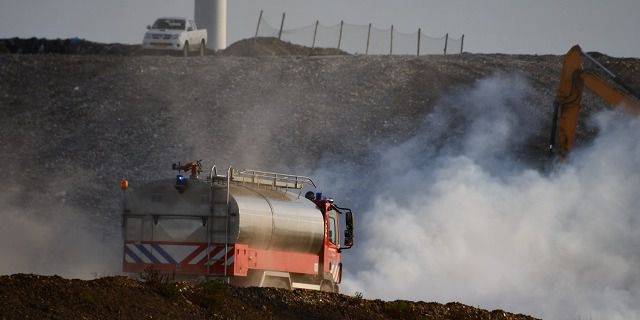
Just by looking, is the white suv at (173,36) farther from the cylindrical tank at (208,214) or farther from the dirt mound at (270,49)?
the cylindrical tank at (208,214)

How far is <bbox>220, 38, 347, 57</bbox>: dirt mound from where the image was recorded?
67.4 m

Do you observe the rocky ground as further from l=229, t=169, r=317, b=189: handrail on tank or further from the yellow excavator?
l=229, t=169, r=317, b=189: handrail on tank

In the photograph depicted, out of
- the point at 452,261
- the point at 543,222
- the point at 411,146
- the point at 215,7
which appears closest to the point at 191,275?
the point at 452,261

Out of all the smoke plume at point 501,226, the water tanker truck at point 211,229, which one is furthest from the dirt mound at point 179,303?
the smoke plume at point 501,226

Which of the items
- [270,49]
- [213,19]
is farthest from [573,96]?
[213,19]

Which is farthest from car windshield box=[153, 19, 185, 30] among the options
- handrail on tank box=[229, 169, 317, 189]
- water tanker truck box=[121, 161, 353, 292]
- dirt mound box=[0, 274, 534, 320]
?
dirt mound box=[0, 274, 534, 320]

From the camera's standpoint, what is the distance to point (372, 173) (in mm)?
47469

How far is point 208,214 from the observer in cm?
2525

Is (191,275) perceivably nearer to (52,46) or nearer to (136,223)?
(136,223)

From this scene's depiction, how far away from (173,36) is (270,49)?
582 cm

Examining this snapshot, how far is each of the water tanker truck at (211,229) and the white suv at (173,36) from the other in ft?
125

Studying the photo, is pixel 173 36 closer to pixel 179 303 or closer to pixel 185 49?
pixel 185 49

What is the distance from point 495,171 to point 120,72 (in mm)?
19160

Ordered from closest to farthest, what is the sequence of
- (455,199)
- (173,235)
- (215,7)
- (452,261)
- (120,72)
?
(173,235) → (452,261) → (455,199) → (120,72) → (215,7)
